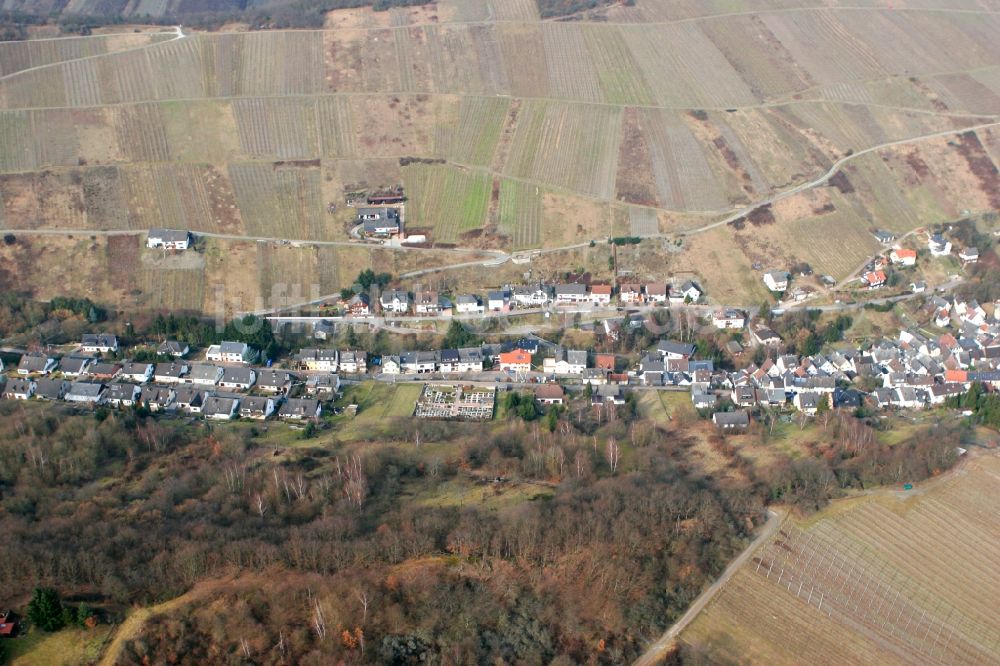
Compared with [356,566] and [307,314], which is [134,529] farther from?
[307,314]

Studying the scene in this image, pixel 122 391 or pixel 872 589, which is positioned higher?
pixel 122 391

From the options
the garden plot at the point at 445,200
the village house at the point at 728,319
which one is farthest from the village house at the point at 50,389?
the village house at the point at 728,319

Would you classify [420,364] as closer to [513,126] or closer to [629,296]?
[629,296]

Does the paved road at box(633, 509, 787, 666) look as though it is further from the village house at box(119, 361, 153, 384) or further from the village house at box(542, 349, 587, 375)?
the village house at box(119, 361, 153, 384)

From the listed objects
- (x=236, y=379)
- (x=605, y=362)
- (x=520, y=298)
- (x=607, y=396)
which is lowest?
(x=607, y=396)

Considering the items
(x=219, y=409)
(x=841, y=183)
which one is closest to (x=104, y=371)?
(x=219, y=409)

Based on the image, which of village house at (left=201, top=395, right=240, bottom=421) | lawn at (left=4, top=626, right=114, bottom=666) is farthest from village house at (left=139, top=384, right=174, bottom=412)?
lawn at (left=4, top=626, right=114, bottom=666)

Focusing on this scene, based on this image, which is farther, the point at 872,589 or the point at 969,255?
the point at 969,255

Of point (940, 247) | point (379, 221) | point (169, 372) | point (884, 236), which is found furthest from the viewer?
point (884, 236)
